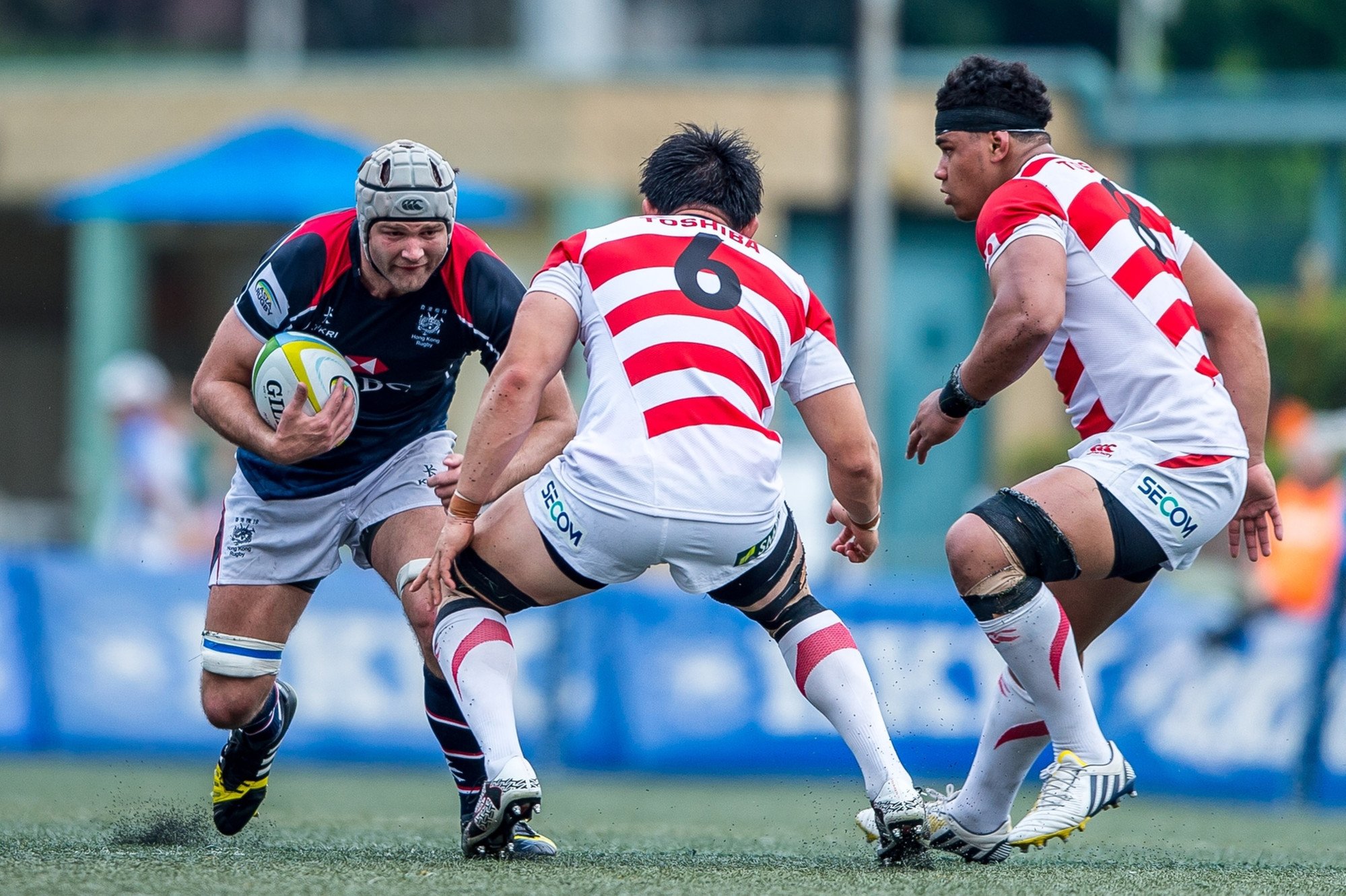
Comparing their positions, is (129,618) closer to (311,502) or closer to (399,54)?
(311,502)

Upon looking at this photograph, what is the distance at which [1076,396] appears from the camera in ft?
17.5

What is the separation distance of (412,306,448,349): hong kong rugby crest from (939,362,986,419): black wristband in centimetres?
149

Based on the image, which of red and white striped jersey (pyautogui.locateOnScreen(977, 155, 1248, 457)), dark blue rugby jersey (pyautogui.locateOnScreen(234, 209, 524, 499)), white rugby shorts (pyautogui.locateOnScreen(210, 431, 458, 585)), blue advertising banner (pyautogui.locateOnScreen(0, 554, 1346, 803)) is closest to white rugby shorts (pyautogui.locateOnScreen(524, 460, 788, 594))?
dark blue rugby jersey (pyautogui.locateOnScreen(234, 209, 524, 499))

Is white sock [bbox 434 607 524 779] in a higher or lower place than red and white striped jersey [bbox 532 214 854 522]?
lower

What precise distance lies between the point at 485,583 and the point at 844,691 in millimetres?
1024

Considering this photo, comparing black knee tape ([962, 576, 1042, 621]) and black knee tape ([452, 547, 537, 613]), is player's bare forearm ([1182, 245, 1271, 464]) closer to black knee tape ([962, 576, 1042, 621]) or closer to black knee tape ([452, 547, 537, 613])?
black knee tape ([962, 576, 1042, 621])

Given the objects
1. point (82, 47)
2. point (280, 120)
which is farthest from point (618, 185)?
point (82, 47)

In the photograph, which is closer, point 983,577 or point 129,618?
point 983,577

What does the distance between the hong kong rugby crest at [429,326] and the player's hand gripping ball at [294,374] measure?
23 centimetres

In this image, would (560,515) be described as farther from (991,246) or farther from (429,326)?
(991,246)

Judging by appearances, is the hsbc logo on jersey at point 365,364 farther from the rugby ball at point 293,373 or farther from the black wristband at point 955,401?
the black wristband at point 955,401

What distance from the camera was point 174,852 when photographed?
524cm

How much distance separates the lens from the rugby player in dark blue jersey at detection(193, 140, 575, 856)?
530 centimetres

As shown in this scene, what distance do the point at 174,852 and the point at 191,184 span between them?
26.5 ft
